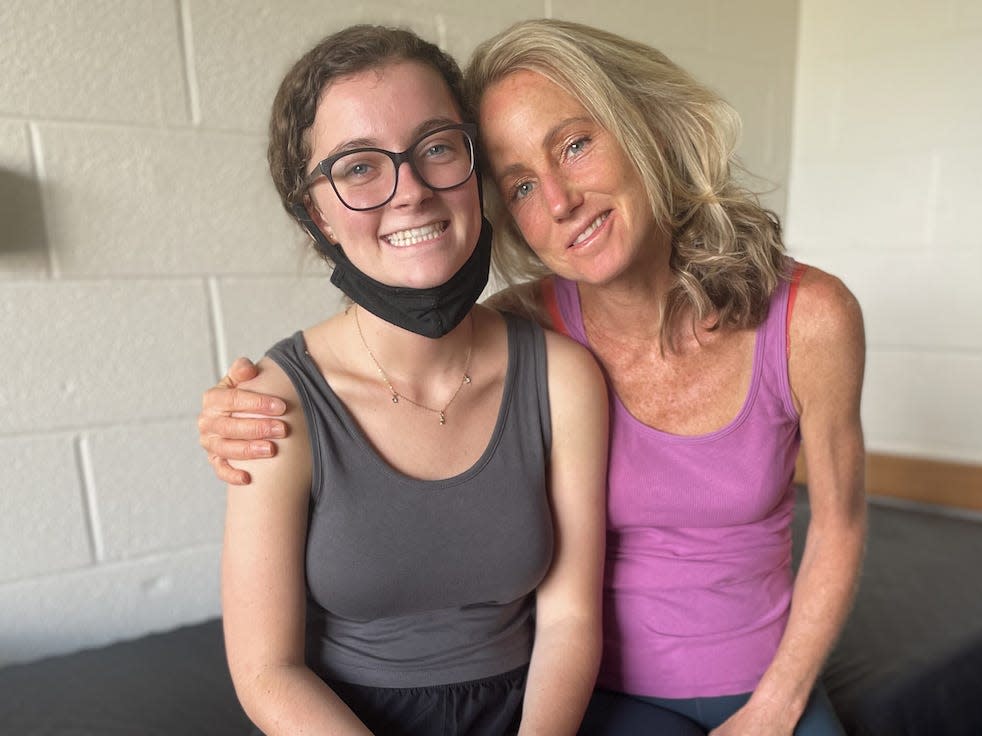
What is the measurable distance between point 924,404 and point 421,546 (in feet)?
6.64

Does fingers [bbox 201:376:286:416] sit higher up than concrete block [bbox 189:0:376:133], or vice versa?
concrete block [bbox 189:0:376:133]

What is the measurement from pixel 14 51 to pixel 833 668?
194 centimetres

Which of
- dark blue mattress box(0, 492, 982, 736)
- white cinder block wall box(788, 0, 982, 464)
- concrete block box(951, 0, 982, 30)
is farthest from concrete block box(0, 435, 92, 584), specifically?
concrete block box(951, 0, 982, 30)

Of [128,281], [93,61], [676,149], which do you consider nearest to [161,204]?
[128,281]

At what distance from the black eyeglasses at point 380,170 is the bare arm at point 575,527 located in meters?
0.34

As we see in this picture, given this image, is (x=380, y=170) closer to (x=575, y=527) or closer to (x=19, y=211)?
(x=575, y=527)

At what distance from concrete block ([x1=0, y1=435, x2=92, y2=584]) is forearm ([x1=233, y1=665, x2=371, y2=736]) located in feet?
2.58

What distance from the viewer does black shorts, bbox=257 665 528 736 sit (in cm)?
101

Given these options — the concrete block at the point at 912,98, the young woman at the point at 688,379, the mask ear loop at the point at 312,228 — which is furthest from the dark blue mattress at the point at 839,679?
the concrete block at the point at 912,98

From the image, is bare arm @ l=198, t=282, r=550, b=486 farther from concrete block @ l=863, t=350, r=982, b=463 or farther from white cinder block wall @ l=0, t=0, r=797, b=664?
concrete block @ l=863, t=350, r=982, b=463

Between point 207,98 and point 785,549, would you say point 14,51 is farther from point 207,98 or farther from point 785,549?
point 785,549

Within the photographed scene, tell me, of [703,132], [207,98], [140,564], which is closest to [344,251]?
[703,132]

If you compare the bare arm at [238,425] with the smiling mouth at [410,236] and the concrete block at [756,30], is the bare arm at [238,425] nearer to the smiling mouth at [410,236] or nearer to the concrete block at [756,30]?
the smiling mouth at [410,236]

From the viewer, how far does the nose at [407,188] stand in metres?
0.90
